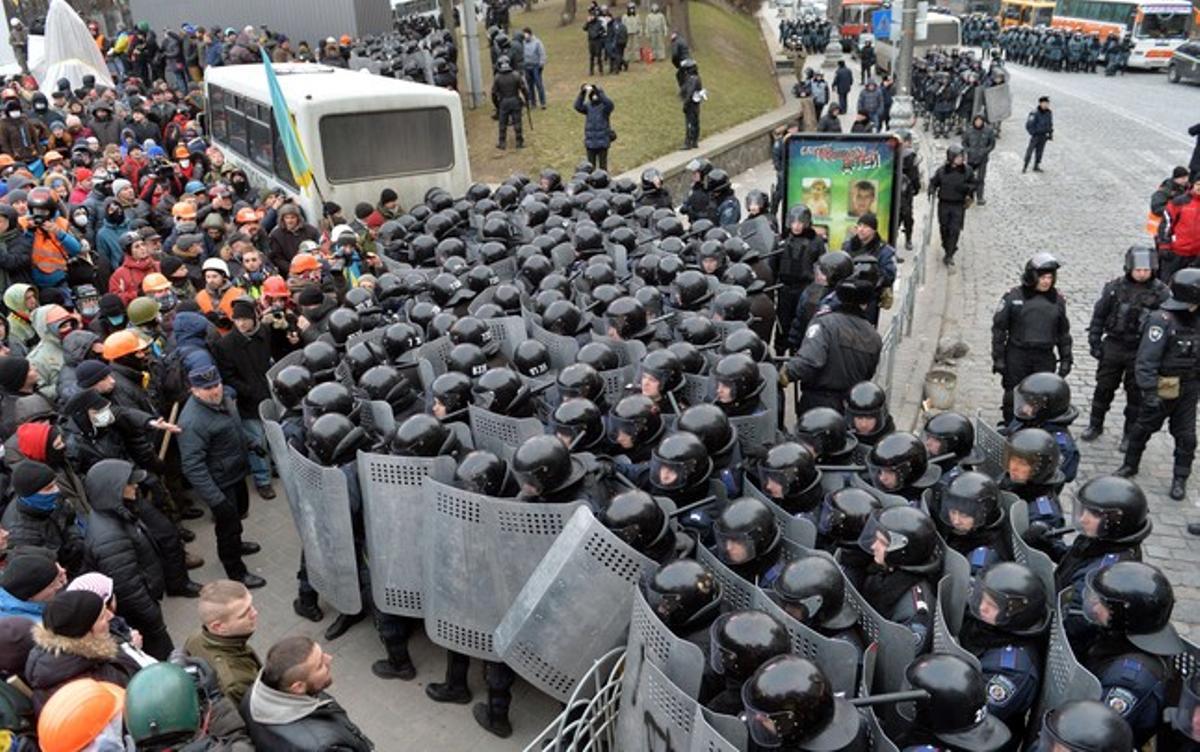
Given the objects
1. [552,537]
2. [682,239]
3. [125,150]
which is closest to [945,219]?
[682,239]

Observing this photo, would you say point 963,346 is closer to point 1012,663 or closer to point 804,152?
point 804,152

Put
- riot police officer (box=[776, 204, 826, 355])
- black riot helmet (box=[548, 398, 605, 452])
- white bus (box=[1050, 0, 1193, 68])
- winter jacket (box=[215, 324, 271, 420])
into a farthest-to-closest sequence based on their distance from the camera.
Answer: white bus (box=[1050, 0, 1193, 68])
riot police officer (box=[776, 204, 826, 355])
winter jacket (box=[215, 324, 271, 420])
black riot helmet (box=[548, 398, 605, 452])

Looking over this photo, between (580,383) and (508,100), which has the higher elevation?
(508,100)

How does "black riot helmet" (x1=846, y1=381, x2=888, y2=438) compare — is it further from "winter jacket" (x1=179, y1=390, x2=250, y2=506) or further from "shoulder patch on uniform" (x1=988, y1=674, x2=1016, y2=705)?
"winter jacket" (x1=179, y1=390, x2=250, y2=506)

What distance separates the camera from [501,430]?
5855 mm

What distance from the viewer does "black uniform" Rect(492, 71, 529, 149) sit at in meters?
18.1

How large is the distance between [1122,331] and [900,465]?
13.0ft

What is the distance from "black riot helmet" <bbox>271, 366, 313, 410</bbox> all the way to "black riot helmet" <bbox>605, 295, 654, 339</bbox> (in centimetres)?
224

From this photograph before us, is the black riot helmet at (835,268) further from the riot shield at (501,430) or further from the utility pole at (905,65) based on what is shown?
the utility pole at (905,65)

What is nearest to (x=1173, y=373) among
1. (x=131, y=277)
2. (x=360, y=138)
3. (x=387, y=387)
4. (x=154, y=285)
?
(x=387, y=387)

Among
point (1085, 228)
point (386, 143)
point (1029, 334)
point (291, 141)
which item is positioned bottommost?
point (1085, 228)

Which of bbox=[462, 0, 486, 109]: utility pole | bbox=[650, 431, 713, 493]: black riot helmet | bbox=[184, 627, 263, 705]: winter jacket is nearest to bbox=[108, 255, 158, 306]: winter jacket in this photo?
bbox=[184, 627, 263, 705]: winter jacket

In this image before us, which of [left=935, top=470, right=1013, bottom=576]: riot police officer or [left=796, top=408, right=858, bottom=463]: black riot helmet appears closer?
[left=935, top=470, right=1013, bottom=576]: riot police officer

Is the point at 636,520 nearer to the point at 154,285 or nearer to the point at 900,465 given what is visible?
the point at 900,465
